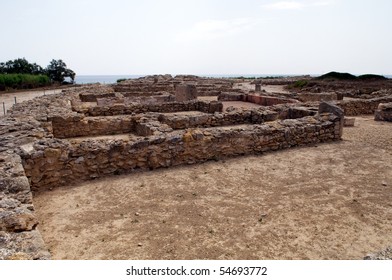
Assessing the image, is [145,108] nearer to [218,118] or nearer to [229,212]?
[218,118]

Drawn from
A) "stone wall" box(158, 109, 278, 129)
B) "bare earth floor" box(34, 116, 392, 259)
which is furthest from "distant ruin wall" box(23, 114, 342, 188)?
"stone wall" box(158, 109, 278, 129)

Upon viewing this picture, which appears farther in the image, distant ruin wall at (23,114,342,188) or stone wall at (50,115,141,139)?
stone wall at (50,115,141,139)

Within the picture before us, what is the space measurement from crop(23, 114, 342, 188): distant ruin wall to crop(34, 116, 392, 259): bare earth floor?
1.12 ft

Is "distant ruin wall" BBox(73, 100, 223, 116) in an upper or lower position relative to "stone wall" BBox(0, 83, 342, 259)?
upper

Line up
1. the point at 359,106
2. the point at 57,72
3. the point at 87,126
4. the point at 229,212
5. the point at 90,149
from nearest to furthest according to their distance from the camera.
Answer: the point at 229,212
the point at 90,149
the point at 87,126
the point at 359,106
the point at 57,72

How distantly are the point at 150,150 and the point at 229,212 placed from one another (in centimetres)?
273

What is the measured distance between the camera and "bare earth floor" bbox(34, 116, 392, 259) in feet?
13.5

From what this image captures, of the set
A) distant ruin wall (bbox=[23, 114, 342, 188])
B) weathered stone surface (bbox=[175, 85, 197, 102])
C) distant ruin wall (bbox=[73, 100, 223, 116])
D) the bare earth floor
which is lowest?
the bare earth floor

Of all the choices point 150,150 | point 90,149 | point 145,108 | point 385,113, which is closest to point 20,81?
point 145,108

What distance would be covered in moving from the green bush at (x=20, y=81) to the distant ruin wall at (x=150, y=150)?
39966 millimetres

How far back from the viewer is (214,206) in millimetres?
5316

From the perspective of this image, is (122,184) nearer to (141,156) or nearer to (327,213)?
(141,156)

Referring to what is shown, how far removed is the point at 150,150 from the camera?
704 cm

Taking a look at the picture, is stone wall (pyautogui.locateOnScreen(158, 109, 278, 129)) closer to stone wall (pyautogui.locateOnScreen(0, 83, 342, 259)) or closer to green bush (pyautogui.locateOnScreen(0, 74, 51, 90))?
stone wall (pyautogui.locateOnScreen(0, 83, 342, 259))
